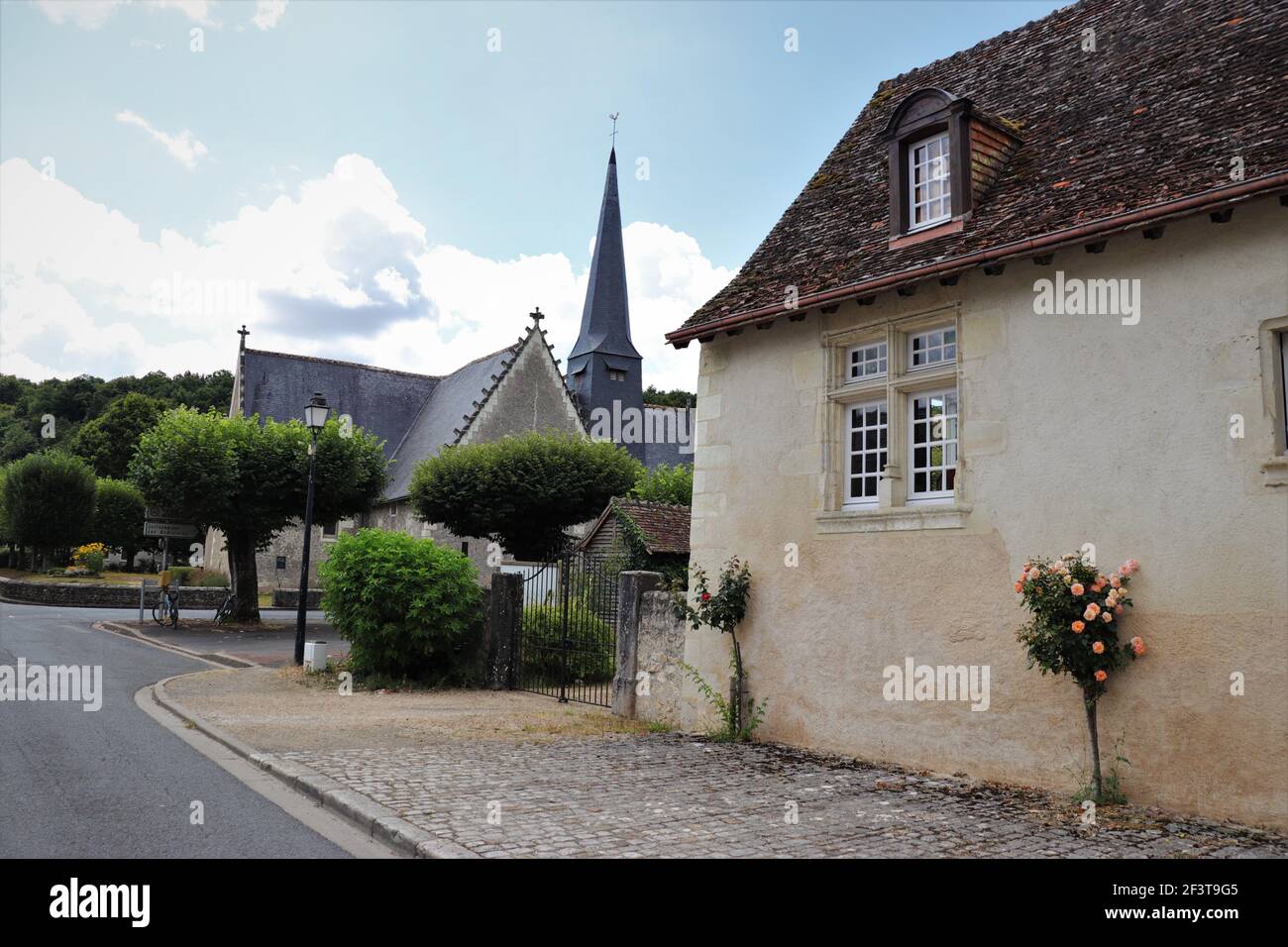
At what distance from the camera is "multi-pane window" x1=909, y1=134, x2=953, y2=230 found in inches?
377

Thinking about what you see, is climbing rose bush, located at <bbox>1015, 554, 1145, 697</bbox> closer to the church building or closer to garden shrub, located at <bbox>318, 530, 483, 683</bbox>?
garden shrub, located at <bbox>318, 530, 483, 683</bbox>

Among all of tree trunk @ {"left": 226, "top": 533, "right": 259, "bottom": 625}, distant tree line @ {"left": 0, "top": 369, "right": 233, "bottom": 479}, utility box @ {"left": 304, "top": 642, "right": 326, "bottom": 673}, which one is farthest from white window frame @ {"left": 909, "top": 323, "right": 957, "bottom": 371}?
distant tree line @ {"left": 0, "top": 369, "right": 233, "bottom": 479}

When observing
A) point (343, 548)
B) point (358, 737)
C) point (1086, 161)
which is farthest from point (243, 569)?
point (1086, 161)

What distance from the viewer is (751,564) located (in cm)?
1037

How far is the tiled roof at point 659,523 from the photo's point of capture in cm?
2342

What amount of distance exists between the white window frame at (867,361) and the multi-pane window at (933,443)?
438 millimetres

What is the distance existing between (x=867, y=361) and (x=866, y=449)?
880 mm

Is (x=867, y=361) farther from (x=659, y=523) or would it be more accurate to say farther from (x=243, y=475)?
(x=243, y=475)

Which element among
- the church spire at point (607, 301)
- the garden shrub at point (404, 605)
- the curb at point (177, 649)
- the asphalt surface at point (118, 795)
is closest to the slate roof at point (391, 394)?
the church spire at point (607, 301)

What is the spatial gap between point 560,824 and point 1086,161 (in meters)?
7.00

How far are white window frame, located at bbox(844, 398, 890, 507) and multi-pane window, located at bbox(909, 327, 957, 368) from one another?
0.51m

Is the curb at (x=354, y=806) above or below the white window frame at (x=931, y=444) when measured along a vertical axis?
below

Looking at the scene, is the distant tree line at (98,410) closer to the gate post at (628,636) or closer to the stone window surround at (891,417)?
the gate post at (628,636)
